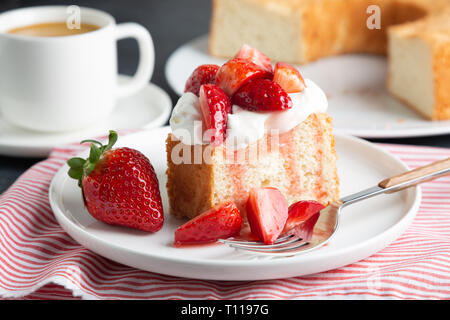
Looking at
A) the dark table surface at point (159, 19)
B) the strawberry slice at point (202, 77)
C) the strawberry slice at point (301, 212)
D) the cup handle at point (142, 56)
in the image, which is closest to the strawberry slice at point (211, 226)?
the strawberry slice at point (301, 212)

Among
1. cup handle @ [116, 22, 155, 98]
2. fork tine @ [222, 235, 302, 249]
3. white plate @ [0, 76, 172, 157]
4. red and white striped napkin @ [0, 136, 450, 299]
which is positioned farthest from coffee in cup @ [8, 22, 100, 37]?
fork tine @ [222, 235, 302, 249]

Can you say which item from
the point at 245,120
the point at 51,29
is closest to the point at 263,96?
the point at 245,120

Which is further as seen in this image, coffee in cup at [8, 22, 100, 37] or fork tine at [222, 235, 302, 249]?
coffee in cup at [8, 22, 100, 37]

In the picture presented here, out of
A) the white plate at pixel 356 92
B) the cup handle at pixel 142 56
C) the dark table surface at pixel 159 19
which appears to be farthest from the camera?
the dark table surface at pixel 159 19

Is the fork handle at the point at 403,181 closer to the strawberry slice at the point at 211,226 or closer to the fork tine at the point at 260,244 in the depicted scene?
the fork tine at the point at 260,244

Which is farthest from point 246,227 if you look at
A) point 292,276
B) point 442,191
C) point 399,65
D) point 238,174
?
point 399,65

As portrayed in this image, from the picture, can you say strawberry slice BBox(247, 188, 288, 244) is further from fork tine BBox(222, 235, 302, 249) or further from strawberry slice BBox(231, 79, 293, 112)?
strawberry slice BBox(231, 79, 293, 112)

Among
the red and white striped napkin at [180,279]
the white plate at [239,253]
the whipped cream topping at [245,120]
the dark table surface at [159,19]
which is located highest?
the whipped cream topping at [245,120]

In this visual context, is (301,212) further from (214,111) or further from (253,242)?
(214,111)
